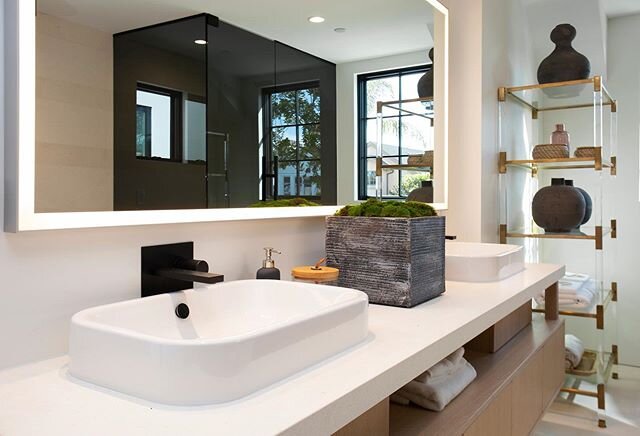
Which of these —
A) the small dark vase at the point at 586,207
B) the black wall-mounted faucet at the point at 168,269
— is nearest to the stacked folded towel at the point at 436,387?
the black wall-mounted faucet at the point at 168,269

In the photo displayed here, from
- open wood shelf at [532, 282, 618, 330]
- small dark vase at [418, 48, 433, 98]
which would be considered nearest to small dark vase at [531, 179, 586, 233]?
open wood shelf at [532, 282, 618, 330]

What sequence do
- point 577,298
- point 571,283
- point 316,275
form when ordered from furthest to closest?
1. point 571,283
2. point 577,298
3. point 316,275

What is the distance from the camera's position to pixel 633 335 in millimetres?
3373

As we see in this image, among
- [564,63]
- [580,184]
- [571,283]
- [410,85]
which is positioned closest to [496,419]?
[410,85]

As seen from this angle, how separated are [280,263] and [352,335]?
0.59 metres

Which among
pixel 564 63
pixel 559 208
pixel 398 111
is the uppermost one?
pixel 564 63

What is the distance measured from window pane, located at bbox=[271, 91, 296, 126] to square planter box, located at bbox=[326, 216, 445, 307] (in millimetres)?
295

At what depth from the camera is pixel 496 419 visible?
1.26 metres

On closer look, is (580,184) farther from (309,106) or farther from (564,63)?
(309,106)

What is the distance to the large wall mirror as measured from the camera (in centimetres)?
92

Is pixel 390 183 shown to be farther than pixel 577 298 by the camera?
No

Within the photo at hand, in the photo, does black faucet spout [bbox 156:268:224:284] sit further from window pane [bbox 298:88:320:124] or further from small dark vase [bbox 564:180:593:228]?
small dark vase [bbox 564:180:593:228]

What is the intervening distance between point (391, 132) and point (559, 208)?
128 centimetres

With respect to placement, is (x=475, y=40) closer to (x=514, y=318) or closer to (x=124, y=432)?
(x=514, y=318)
